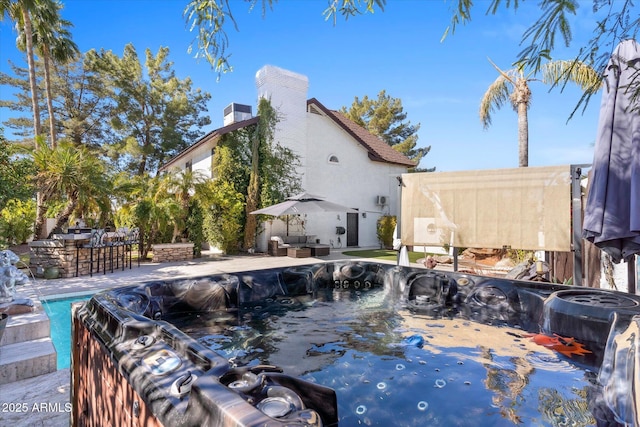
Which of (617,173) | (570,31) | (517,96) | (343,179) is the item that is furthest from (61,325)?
(517,96)

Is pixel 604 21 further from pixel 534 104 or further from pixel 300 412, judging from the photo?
pixel 534 104

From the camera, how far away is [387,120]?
31.6 m

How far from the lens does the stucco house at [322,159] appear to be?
54.6 feet

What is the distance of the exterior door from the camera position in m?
18.9

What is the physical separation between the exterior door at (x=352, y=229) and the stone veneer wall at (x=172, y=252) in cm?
841

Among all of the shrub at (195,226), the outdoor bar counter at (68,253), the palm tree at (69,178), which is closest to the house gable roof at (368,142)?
the shrub at (195,226)

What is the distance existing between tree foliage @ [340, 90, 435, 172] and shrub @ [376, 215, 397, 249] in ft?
46.8

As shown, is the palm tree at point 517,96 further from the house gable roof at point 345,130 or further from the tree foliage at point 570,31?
the tree foliage at point 570,31

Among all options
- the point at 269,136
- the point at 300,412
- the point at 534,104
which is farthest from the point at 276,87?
the point at 300,412

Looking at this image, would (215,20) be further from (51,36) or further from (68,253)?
(51,36)

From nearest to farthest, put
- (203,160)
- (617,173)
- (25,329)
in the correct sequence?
1. (617,173)
2. (25,329)
3. (203,160)

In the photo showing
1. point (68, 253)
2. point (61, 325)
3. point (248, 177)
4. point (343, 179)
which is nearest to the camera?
point (61, 325)

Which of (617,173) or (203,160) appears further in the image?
(203,160)

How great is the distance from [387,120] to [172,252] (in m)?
23.8
